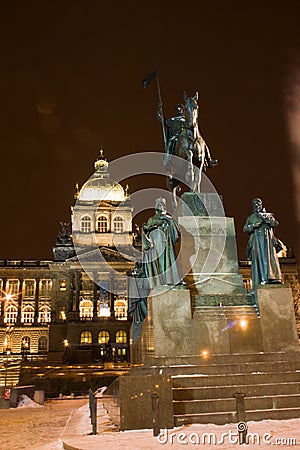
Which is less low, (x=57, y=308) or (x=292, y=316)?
(x=57, y=308)

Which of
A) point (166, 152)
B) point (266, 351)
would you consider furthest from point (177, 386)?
point (166, 152)

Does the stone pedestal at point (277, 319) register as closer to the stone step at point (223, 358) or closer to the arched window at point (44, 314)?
the stone step at point (223, 358)

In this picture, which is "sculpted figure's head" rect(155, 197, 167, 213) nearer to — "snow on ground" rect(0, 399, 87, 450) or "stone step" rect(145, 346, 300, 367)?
"stone step" rect(145, 346, 300, 367)

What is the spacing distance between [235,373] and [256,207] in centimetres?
532

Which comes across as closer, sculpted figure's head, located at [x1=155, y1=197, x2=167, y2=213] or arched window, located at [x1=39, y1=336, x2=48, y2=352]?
sculpted figure's head, located at [x1=155, y1=197, x2=167, y2=213]

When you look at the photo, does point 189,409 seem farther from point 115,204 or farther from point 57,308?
point 115,204

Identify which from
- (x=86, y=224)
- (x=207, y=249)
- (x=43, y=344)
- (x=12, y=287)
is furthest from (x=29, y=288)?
(x=207, y=249)

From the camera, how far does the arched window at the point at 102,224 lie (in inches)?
3472

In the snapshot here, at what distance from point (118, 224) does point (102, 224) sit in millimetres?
3186

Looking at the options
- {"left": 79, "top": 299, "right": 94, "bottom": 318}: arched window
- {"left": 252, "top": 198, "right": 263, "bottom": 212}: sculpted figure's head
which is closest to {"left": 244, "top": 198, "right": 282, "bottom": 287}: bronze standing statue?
{"left": 252, "top": 198, "right": 263, "bottom": 212}: sculpted figure's head

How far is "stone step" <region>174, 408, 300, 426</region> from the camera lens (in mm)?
8820

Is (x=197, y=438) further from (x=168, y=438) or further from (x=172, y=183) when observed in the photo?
(x=172, y=183)

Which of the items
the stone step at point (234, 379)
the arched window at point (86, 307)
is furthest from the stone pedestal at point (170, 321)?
the arched window at point (86, 307)

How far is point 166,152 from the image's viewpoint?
15.8 m
